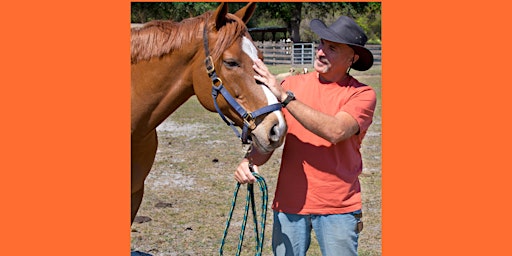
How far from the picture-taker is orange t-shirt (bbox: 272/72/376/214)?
10.0 feet

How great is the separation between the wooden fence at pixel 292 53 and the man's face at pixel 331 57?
26.0 m

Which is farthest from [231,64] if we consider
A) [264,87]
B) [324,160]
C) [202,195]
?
[202,195]

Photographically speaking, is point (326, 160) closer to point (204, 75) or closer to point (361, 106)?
point (361, 106)

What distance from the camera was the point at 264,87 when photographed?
121 inches

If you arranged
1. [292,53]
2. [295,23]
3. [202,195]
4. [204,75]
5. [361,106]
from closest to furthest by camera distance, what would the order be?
[361,106] < [204,75] < [202,195] < [292,53] < [295,23]

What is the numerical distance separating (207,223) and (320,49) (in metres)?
3.11

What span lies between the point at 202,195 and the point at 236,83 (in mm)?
3759

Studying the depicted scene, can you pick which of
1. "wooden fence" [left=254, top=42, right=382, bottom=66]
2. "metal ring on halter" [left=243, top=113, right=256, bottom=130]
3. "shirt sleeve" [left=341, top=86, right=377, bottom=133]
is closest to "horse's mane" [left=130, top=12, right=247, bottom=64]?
"metal ring on halter" [left=243, top=113, right=256, bottom=130]

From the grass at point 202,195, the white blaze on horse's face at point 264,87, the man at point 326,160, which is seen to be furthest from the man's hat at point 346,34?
the grass at point 202,195

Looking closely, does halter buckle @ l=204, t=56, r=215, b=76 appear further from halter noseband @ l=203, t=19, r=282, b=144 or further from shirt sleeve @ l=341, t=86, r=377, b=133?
shirt sleeve @ l=341, t=86, r=377, b=133

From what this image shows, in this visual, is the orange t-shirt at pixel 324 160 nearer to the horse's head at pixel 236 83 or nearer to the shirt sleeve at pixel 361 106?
the shirt sleeve at pixel 361 106

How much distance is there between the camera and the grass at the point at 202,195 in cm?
524

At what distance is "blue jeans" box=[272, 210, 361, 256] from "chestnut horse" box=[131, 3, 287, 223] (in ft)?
1.44

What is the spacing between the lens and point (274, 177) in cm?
756
